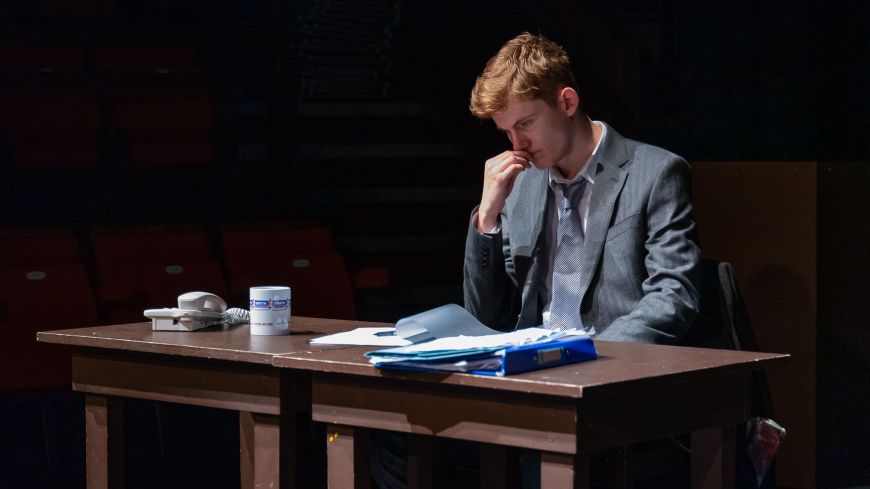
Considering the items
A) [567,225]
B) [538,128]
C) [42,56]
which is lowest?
[567,225]

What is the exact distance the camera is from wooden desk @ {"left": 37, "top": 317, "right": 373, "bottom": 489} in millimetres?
2395

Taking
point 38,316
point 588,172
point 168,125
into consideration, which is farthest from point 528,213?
point 168,125

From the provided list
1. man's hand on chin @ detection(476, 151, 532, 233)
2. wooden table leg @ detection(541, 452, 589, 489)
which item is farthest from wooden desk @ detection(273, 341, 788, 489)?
man's hand on chin @ detection(476, 151, 532, 233)

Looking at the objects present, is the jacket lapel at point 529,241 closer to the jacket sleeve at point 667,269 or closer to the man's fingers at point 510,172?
the man's fingers at point 510,172

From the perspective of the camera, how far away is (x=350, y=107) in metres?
6.50

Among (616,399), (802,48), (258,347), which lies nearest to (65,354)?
(258,347)

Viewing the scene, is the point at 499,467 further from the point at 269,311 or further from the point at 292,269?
the point at 292,269

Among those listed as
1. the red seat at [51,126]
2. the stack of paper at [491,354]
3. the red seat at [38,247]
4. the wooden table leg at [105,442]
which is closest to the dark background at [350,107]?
the red seat at [51,126]

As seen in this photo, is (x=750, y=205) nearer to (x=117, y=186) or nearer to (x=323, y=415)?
(x=323, y=415)

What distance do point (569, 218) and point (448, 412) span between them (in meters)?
0.90

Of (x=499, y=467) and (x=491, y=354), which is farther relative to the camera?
(x=499, y=467)

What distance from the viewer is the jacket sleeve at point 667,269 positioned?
8.48 feet

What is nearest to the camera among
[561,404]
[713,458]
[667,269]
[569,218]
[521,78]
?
[561,404]

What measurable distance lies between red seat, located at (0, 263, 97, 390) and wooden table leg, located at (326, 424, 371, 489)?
200cm
